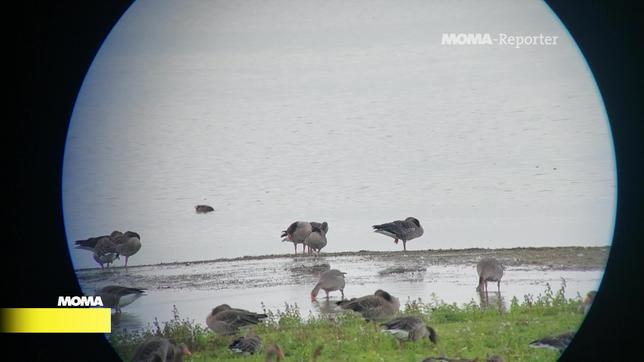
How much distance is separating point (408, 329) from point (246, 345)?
0.91 metres

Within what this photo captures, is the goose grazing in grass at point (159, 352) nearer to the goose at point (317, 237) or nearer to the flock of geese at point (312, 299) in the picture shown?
the flock of geese at point (312, 299)

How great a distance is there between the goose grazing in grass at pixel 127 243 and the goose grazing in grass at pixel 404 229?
1.45m

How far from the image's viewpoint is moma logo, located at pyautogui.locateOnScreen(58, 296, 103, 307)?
7.47 m

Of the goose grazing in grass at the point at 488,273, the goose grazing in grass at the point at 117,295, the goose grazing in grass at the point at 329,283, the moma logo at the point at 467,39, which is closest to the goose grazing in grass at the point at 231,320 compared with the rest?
the goose grazing in grass at the point at 329,283

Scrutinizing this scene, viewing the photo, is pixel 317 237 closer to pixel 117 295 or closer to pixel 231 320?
pixel 231 320

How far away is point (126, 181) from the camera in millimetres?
7723

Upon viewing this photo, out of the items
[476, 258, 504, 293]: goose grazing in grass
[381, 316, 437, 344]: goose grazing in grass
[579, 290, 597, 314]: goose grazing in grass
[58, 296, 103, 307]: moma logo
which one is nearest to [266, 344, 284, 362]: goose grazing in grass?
[381, 316, 437, 344]: goose grazing in grass

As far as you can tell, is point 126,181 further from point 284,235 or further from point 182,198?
point 284,235

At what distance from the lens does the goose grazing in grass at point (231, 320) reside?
746 centimetres

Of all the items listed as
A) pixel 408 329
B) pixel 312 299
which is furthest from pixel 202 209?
pixel 408 329

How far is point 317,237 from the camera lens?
25.3ft

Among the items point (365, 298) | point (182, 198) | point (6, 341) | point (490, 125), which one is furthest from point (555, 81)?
point (6, 341)

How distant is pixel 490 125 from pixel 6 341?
10.1ft

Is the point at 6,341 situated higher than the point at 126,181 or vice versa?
the point at 126,181
